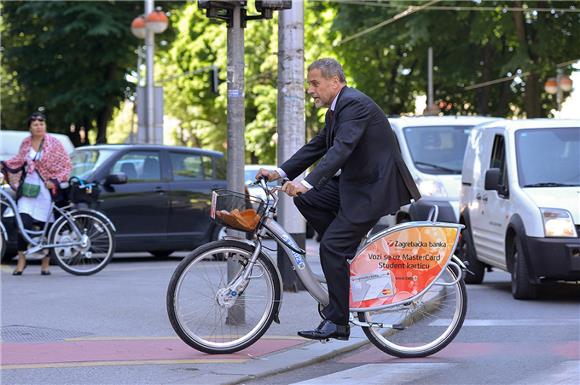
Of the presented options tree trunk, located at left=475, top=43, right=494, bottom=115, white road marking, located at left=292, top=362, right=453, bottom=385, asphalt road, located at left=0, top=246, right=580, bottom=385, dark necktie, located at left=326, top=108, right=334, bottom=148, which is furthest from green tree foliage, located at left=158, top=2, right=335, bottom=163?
white road marking, located at left=292, top=362, right=453, bottom=385

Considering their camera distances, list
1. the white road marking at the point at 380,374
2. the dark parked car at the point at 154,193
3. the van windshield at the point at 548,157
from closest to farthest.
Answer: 1. the white road marking at the point at 380,374
2. the van windshield at the point at 548,157
3. the dark parked car at the point at 154,193

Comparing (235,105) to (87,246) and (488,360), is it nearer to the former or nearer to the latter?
(488,360)

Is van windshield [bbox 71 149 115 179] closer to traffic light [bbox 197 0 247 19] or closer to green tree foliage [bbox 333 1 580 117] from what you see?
traffic light [bbox 197 0 247 19]

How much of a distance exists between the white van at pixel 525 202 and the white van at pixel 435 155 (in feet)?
6.34

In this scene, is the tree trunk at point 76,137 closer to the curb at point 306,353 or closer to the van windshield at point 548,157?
the van windshield at point 548,157

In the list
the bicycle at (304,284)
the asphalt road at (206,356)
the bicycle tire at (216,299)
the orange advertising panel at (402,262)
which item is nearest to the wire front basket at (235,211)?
the bicycle at (304,284)

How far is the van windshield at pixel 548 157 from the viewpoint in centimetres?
1206

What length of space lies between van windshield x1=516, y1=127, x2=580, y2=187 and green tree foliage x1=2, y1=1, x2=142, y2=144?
28781 millimetres

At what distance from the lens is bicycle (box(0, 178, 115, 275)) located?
13453mm

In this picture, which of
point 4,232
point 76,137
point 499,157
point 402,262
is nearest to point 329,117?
point 402,262

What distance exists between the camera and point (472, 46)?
37.1 m

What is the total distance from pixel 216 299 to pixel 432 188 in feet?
28.5

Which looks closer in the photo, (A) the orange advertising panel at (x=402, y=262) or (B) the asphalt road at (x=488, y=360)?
(B) the asphalt road at (x=488, y=360)

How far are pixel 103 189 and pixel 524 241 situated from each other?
256 inches
